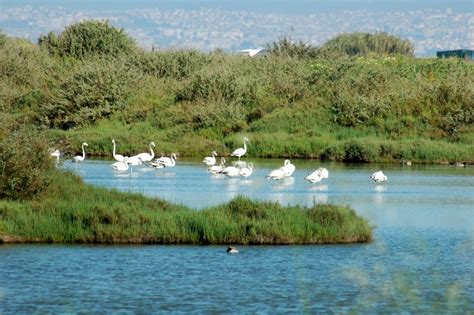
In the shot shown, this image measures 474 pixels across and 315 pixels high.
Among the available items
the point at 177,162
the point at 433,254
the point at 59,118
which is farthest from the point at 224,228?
the point at 59,118

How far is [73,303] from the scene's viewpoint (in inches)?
643

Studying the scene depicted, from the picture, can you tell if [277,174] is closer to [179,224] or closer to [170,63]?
[179,224]

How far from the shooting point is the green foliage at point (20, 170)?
2231 cm

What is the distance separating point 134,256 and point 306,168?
70.0 feet

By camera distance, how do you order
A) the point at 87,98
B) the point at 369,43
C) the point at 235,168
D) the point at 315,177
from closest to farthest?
the point at 315,177
the point at 235,168
the point at 87,98
the point at 369,43

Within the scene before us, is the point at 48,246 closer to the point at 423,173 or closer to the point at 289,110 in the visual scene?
the point at 423,173

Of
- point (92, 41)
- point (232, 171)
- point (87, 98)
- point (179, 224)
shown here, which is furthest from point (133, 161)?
point (92, 41)

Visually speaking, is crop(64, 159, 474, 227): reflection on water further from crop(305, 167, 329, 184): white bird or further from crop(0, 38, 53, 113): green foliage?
crop(0, 38, 53, 113): green foliage

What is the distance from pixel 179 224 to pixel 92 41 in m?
44.3

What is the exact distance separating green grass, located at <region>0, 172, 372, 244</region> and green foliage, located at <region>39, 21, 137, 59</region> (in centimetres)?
4204

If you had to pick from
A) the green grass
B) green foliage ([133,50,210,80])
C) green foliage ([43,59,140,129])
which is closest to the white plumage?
green foliage ([43,59,140,129])

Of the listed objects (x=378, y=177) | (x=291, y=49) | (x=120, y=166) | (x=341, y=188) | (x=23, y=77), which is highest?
(x=291, y=49)

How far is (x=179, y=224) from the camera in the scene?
70.6 feet

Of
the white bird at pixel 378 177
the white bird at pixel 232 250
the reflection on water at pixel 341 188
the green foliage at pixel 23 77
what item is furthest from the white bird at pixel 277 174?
the green foliage at pixel 23 77
